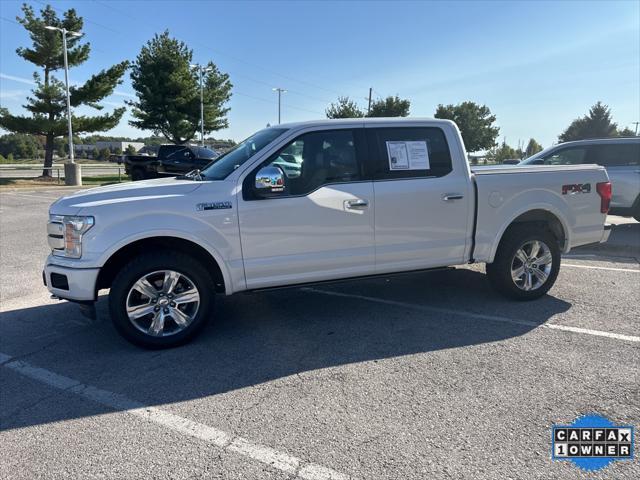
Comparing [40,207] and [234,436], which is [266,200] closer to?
[234,436]

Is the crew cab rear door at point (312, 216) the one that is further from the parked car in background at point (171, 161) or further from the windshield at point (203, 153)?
the windshield at point (203, 153)

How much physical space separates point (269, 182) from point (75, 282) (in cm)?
179

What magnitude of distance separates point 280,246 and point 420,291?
222cm

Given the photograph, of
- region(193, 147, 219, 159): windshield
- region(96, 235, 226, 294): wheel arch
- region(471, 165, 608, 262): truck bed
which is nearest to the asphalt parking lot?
region(96, 235, 226, 294): wheel arch

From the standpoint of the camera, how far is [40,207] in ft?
44.7

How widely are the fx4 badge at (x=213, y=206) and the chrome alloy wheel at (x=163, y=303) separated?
0.60 m

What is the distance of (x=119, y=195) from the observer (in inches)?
151

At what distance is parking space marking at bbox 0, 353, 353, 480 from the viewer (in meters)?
2.38

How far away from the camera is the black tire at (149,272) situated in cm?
370

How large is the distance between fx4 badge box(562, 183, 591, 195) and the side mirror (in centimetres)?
324

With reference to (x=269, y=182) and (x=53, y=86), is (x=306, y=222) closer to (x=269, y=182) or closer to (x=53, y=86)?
(x=269, y=182)

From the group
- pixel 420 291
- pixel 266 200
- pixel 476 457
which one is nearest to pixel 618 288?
pixel 420 291

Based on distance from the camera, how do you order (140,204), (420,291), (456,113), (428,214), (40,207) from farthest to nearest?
(456,113) < (40,207) < (420,291) < (428,214) < (140,204)

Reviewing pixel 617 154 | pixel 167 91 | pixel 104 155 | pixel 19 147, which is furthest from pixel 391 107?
pixel 19 147
